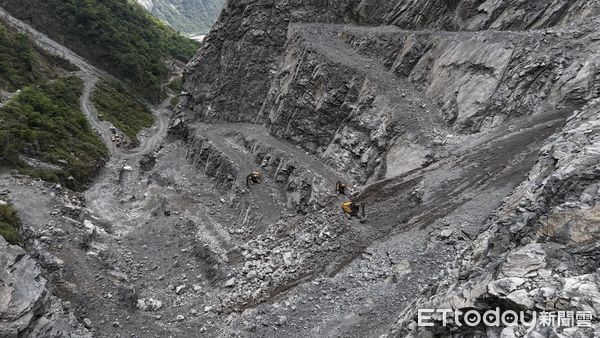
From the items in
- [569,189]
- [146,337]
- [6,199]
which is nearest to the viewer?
[569,189]

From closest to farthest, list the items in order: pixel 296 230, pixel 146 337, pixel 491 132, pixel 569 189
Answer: pixel 569 189, pixel 146 337, pixel 491 132, pixel 296 230

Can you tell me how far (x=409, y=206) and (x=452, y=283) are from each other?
9.33 metres

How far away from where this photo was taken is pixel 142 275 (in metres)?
27.0

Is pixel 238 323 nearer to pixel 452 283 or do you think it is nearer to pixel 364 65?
pixel 452 283

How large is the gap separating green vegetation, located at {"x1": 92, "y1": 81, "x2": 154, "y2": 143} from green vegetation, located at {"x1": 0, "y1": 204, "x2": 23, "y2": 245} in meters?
34.7

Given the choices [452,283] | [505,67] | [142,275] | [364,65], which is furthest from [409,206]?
[142,275]

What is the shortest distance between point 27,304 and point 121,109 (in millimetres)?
55836

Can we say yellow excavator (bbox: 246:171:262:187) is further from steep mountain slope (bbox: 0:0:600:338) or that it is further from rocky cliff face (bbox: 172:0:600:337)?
rocky cliff face (bbox: 172:0:600:337)

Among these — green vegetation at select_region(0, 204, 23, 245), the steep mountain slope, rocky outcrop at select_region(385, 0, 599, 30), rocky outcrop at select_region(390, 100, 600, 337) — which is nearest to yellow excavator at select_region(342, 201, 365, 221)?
the steep mountain slope

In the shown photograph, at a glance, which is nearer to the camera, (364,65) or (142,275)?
(142,275)

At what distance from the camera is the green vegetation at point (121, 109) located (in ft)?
204

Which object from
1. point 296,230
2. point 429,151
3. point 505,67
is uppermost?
point 505,67

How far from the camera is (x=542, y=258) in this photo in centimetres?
1031

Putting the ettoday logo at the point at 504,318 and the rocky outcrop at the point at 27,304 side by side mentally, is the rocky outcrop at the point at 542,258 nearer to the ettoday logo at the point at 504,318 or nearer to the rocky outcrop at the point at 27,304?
the ettoday logo at the point at 504,318
